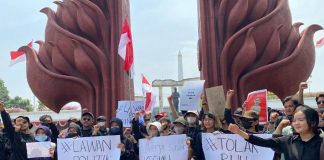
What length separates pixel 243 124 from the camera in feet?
16.1

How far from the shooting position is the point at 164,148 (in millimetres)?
5137

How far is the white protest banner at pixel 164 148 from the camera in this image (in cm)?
503

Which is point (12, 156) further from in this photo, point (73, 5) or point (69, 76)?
point (73, 5)

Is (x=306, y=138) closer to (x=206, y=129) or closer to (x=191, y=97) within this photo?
(x=206, y=129)

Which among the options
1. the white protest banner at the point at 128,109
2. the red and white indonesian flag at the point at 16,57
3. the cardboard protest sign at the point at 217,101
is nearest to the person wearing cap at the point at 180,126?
the cardboard protest sign at the point at 217,101

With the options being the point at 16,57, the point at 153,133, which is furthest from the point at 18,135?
the point at 16,57

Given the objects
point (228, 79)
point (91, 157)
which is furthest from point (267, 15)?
point (91, 157)

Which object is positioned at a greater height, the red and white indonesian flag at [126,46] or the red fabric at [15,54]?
the red fabric at [15,54]

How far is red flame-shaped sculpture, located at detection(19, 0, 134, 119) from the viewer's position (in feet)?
37.0

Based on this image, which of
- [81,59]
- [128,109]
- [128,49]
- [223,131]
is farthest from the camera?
[81,59]

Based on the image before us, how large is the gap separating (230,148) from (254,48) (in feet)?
21.1

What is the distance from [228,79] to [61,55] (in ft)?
17.2

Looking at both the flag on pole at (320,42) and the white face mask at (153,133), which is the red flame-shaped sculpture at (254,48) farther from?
the white face mask at (153,133)

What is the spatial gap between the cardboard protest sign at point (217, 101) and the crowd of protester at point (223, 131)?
0.39 m
